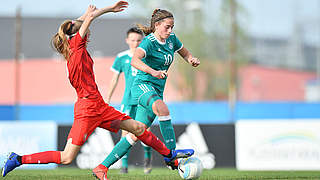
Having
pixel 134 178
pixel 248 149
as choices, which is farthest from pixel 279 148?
pixel 134 178

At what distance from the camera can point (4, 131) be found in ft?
36.8

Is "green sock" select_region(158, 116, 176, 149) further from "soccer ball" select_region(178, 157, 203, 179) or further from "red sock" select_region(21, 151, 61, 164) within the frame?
"red sock" select_region(21, 151, 61, 164)

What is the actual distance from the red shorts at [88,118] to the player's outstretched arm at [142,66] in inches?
25.9

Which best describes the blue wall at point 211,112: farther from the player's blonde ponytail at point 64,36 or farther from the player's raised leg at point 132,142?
the player's blonde ponytail at point 64,36

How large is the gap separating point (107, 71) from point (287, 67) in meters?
14.2

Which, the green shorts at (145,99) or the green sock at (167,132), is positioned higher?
the green shorts at (145,99)

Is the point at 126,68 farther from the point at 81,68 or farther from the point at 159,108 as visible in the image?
the point at 81,68

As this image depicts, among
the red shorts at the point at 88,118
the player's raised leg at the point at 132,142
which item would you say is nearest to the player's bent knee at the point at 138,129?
the player's raised leg at the point at 132,142

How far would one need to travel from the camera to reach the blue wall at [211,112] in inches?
671

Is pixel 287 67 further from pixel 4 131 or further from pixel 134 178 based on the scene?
pixel 134 178

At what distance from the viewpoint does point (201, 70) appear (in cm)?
2975

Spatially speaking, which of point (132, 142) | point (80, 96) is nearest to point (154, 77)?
point (132, 142)

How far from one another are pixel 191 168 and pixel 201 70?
23.9 m

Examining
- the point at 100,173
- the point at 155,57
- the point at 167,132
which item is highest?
the point at 155,57
